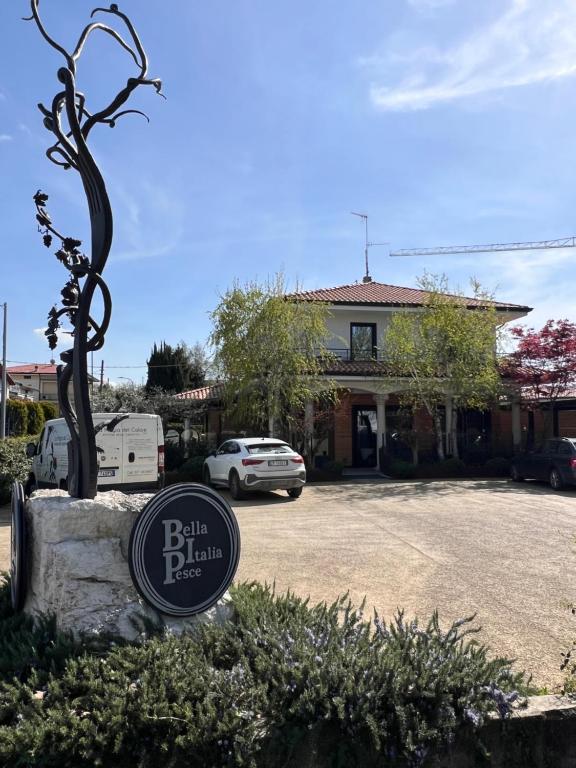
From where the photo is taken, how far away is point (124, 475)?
11945mm

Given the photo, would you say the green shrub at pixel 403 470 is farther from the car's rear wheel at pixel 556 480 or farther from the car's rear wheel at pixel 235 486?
the car's rear wheel at pixel 235 486

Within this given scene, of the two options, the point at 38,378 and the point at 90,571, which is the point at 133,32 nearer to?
the point at 90,571

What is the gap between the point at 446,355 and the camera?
20.1 m

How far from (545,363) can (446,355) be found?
11.1 ft

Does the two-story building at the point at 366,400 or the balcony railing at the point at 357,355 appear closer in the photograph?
the two-story building at the point at 366,400

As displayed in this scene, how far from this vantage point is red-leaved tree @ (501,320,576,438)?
65.0 ft

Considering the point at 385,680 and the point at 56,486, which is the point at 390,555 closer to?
the point at 385,680

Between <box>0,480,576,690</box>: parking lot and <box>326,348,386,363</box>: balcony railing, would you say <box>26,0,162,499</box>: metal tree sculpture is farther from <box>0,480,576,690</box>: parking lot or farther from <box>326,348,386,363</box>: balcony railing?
<box>326,348,386,363</box>: balcony railing

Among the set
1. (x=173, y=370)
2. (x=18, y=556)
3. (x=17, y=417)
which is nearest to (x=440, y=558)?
(x=18, y=556)

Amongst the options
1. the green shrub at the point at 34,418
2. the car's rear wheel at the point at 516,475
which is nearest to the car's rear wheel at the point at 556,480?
the car's rear wheel at the point at 516,475

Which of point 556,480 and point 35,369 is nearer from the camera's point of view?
point 556,480

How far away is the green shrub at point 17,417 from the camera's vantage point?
27891 mm

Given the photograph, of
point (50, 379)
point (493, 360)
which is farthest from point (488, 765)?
point (50, 379)

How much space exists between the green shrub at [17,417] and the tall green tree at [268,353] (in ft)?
42.4
